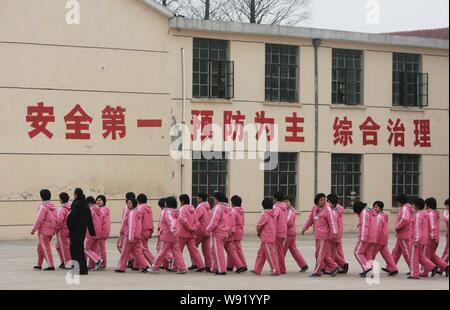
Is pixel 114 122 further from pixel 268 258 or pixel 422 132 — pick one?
pixel 268 258

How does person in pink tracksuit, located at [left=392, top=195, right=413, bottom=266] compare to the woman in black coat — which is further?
person in pink tracksuit, located at [left=392, top=195, right=413, bottom=266]

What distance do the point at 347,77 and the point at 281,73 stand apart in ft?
7.99

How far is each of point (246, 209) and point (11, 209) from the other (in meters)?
7.25

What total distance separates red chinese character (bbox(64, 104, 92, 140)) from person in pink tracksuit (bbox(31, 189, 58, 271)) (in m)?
8.97

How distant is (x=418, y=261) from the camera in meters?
20.8

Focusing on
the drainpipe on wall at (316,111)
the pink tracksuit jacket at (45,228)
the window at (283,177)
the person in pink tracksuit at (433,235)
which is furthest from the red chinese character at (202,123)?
the person in pink tracksuit at (433,235)

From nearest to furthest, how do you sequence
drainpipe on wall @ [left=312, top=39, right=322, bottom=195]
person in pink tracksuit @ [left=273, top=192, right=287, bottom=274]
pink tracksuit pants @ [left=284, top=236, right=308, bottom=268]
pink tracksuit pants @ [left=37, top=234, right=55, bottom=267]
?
person in pink tracksuit @ [left=273, top=192, right=287, bottom=274] → pink tracksuit pants @ [left=37, top=234, right=55, bottom=267] → pink tracksuit pants @ [left=284, top=236, right=308, bottom=268] → drainpipe on wall @ [left=312, top=39, right=322, bottom=195]

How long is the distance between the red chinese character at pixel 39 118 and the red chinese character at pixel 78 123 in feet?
1.64

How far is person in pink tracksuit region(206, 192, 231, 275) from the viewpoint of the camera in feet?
71.3

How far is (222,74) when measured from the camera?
3381cm

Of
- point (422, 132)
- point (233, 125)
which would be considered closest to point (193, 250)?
point (233, 125)

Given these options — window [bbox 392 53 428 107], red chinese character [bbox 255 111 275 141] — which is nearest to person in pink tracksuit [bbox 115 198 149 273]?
red chinese character [bbox 255 111 275 141]

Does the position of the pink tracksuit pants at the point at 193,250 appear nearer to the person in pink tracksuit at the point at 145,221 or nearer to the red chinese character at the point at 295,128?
the person in pink tracksuit at the point at 145,221

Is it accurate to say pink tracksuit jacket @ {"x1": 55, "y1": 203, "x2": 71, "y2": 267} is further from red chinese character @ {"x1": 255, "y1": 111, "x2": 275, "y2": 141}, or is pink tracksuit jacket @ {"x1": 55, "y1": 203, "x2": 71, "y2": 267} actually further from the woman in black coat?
red chinese character @ {"x1": 255, "y1": 111, "x2": 275, "y2": 141}
